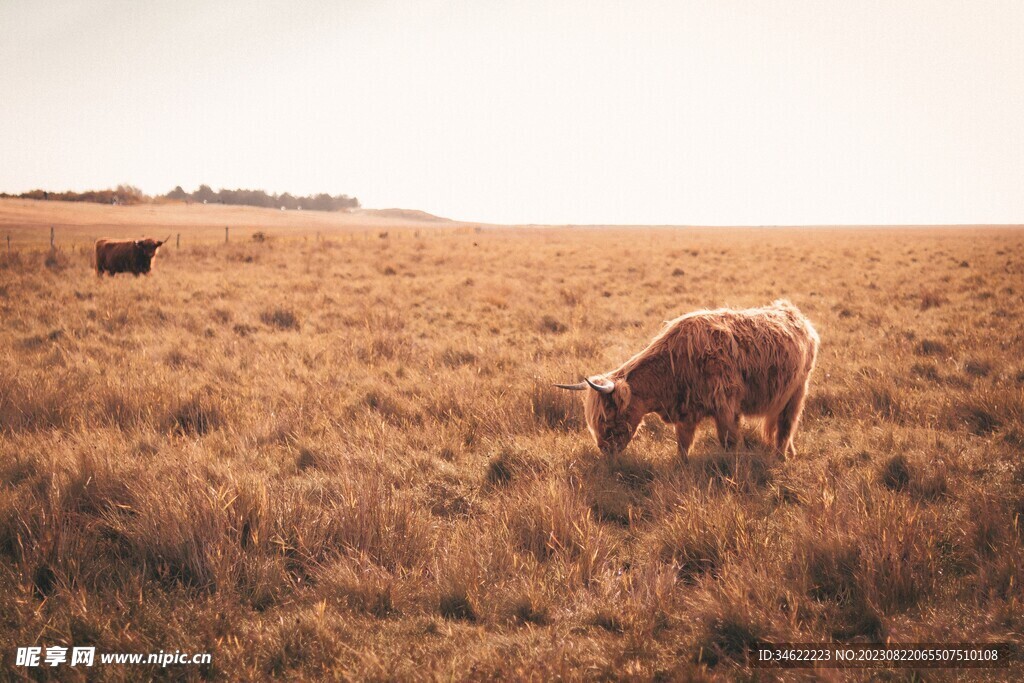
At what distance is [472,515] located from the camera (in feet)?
12.6

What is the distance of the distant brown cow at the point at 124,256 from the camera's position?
18.0 m

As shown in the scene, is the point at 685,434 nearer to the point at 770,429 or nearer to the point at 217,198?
the point at 770,429

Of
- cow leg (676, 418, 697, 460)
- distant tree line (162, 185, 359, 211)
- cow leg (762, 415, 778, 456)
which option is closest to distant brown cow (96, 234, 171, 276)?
cow leg (676, 418, 697, 460)

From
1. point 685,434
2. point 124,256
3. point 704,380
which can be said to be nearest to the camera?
point 704,380

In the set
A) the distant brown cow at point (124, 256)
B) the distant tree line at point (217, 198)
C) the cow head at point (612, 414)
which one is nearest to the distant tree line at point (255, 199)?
the distant tree line at point (217, 198)

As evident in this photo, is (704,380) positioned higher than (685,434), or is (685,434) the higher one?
(704,380)

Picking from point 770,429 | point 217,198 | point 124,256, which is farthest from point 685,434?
point 217,198

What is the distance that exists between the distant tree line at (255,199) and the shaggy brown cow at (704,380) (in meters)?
141

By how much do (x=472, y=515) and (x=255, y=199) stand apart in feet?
516

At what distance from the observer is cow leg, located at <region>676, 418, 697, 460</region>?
4602 mm

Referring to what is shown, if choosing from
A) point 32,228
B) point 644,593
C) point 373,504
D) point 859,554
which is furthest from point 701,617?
point 32,228

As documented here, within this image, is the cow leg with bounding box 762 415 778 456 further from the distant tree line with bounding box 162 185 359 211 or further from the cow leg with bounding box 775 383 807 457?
the distant tree line with bounding box 162 185 359 211

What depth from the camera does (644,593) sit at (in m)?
2.79

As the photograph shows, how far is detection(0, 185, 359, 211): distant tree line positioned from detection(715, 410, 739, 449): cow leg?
86.4 m
